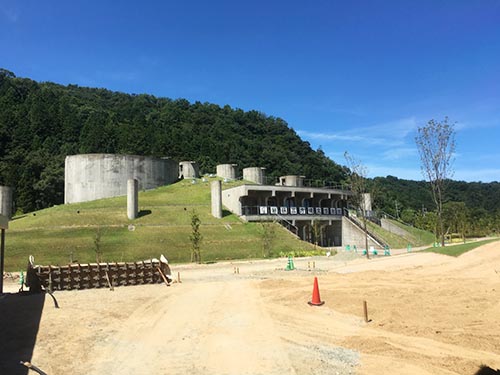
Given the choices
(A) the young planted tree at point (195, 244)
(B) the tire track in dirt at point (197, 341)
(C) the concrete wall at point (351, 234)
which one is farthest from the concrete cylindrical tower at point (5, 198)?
(B) the tire track in dirt at point (197, 341)

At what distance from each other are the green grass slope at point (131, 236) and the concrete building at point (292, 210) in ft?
9.26

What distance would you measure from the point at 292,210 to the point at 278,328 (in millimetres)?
39864

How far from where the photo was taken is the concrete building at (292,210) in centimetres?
4781

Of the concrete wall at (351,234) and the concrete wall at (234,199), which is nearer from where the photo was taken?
the concrete wall at (234,199)

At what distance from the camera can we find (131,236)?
37250 mm

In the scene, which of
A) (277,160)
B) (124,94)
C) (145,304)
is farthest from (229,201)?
(124,94)

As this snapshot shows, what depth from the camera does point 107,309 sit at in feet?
43.1

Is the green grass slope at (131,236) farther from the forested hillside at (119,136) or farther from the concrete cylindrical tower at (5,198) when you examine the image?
the forested hillside at (119,136)

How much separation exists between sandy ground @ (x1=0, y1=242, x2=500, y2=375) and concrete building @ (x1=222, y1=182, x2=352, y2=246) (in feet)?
98.8

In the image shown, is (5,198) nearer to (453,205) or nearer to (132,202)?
(132,202)

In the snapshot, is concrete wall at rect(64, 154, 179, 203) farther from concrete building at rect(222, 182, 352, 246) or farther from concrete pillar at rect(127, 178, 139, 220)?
concrete building at rect(222, 182, 352, 246)

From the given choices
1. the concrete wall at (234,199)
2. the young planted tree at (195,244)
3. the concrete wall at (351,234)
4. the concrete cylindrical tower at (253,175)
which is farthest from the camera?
the concrete cylindrical tower at (253,175)

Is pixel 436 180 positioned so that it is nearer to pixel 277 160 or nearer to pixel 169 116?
pixel 277 160

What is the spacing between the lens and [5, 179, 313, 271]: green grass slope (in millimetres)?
31853
